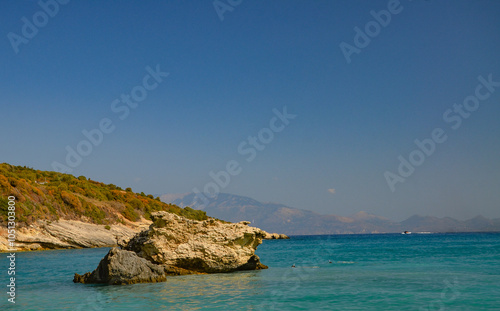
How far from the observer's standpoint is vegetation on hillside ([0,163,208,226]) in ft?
168

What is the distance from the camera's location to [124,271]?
18.8 m

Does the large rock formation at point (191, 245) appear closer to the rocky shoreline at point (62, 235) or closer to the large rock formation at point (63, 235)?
the rocky shoreline at point (62, 235)

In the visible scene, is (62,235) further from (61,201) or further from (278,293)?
(278,293)

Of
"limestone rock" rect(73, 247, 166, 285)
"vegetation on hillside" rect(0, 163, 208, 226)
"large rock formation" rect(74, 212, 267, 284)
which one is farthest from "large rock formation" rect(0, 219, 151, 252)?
"limestone rock" rect(73, 247, 166, 285)

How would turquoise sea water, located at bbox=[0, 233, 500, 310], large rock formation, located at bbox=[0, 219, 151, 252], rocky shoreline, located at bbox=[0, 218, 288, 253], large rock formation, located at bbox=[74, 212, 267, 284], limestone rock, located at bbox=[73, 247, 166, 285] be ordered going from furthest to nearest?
large rock formation, located at bbox=[0, 219, 151, 252], rocky shoreline, located at bbox=[0, 218, 288, 253], large rock formation, located at bbox=[74, 212, 267, 284], limestone rock, located at bbox=[73, 247, 166, 285], turquoise sea water, located at bbox=[0, 233, 500, 310]

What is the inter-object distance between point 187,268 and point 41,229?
35.8m

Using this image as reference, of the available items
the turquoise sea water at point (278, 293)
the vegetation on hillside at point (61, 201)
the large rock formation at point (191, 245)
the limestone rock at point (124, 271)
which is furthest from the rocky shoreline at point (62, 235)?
the turquoise sea water at point (278, 293)

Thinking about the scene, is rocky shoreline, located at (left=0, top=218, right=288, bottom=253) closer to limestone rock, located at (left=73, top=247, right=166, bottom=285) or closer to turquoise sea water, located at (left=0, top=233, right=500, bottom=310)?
limestone rock, located at (left=73, top=247, right=166, bottom=285)

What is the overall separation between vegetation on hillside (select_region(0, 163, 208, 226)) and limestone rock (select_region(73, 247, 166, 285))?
33151mm

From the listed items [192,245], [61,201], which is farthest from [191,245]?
[61,201]

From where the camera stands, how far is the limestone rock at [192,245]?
22.5 metres

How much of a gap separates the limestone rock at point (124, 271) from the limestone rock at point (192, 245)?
2.47 metres

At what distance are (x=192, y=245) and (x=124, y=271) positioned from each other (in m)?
4.55

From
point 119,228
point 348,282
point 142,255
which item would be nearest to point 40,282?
point 142,255
